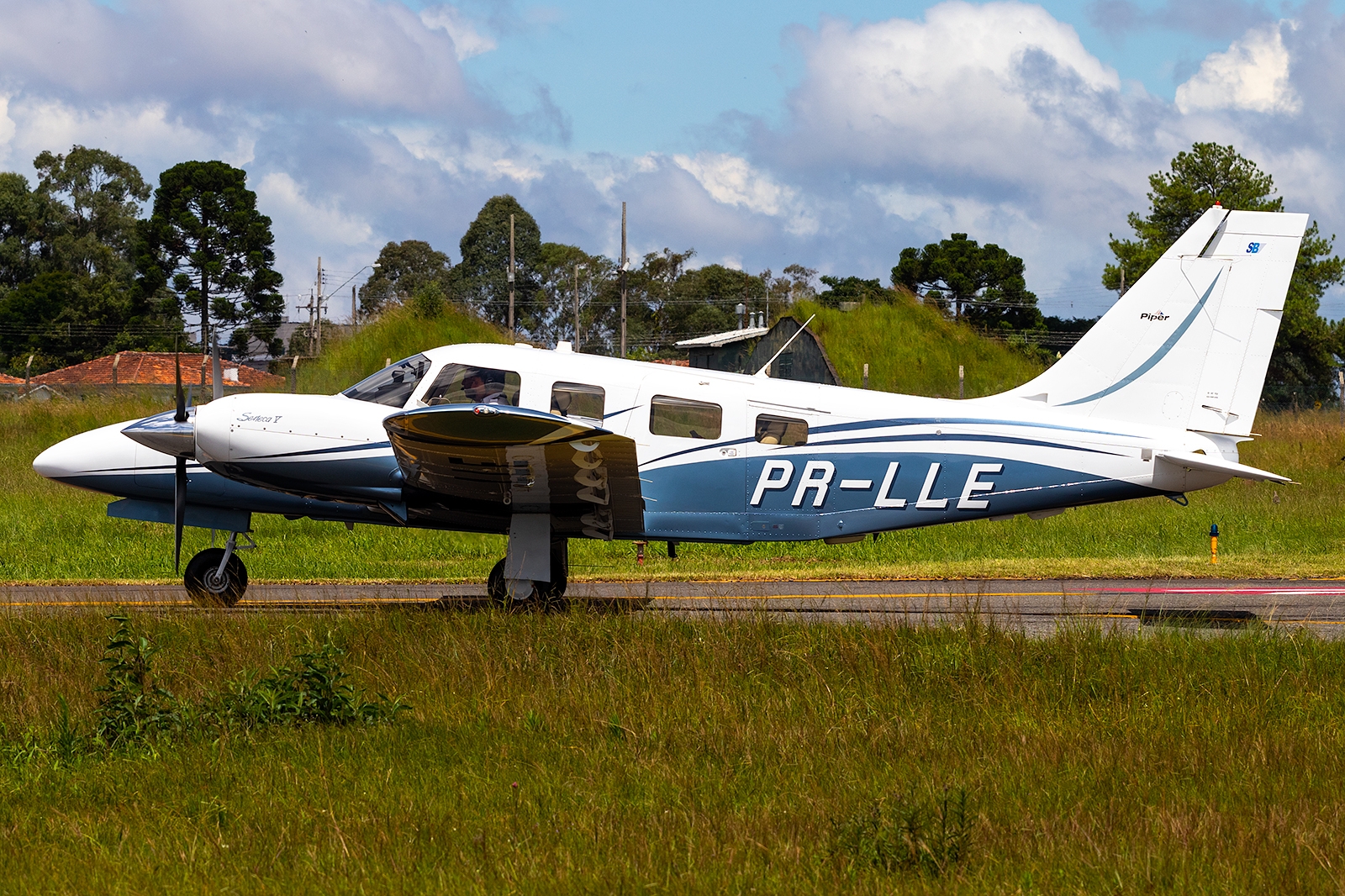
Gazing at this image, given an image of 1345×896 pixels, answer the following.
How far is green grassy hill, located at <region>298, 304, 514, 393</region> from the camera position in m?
29.9

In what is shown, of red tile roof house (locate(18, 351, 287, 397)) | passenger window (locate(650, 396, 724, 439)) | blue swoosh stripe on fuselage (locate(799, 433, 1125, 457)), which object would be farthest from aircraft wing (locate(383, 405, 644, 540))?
red tile roof house (locate(18, 351, 287, 397))

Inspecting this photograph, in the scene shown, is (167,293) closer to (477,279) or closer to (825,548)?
(477,279)

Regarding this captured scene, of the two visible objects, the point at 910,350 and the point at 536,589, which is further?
the point at 910,350

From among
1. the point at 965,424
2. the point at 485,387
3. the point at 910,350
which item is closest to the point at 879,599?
the point at 965,424

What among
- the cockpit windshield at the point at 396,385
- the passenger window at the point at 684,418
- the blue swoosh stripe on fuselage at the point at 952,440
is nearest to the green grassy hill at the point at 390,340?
the cockpit windshield at the point at 396,385

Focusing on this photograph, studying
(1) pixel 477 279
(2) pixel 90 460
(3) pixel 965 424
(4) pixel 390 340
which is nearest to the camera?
(3) pixel 965 424

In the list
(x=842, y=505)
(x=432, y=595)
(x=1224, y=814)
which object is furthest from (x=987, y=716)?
(x=432, y=595)

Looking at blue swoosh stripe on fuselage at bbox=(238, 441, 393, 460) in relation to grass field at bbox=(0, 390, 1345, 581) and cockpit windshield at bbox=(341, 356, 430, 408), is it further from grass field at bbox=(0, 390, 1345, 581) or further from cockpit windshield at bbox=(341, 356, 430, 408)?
grass field at bbox=(0, 390, 1345, 581)

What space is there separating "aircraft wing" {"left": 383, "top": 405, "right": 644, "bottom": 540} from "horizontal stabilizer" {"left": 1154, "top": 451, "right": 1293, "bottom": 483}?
505cm

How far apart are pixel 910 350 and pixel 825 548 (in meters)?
18.8

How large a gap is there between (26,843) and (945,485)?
839 cm

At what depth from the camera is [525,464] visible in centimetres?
1016

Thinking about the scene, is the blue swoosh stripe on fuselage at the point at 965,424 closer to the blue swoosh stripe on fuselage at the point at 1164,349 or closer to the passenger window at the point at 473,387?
the blue swoosh stripe on fuselage at the point at 1164,349

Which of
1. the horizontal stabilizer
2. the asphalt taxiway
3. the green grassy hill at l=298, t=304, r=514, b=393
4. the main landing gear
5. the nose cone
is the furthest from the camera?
the green grassy hill at l=298, t=304, r=514, b=393
